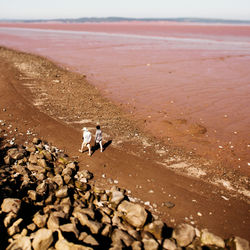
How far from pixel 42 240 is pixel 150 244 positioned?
2719mm

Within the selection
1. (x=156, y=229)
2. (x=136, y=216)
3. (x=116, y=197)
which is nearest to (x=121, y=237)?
(x=136, y=216)

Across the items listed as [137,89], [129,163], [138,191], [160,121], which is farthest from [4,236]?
[137,89]

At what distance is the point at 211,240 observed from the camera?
718 cm

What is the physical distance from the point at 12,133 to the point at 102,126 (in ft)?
15.2

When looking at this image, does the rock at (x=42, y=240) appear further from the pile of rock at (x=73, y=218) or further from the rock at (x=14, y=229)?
the rock at (x=14, y=229)

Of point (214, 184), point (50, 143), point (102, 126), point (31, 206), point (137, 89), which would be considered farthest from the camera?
point (137, 89)

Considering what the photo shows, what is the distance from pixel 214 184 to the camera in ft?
32.8

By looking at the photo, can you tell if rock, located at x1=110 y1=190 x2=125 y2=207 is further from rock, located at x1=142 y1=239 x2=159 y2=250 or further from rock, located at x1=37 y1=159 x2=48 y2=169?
rock, located at x1=37 y1=159 x2=48 y2=169

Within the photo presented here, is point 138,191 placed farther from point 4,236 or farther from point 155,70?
point 155,70

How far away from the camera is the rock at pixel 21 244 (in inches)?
238

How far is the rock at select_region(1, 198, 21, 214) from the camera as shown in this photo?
23.0ft

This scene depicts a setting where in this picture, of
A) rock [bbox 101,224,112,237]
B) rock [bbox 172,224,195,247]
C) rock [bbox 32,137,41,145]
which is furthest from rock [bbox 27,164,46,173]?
rock [bbox 172,224,195,247]

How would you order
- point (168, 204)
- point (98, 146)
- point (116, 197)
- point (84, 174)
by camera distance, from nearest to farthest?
point (116, 197)
point (168, 204)
point (84, 174)
point (98, 146)

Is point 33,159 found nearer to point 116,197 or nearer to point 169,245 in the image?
point 116,197
